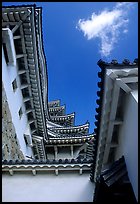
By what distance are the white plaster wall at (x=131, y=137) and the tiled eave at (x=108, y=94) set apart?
280mm

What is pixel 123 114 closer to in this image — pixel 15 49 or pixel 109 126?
pixel 109 126

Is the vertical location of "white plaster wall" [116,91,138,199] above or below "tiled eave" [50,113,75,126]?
above

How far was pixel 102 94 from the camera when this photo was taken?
675cm

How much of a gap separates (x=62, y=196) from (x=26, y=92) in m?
8.59

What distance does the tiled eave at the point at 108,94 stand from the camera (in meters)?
6.44

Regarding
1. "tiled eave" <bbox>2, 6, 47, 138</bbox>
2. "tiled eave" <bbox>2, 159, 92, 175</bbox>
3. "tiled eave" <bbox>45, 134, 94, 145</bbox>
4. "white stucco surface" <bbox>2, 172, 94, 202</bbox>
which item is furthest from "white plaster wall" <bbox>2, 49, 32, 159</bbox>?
"white stucco surface" <bbox>2, 172, 94, 202</bbox>

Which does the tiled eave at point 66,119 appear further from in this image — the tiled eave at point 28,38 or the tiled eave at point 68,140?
the tiled eave at point 28,38

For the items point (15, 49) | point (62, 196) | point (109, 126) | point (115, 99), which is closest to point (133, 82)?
point (115, 99)

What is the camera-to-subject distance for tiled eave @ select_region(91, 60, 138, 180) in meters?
6.44

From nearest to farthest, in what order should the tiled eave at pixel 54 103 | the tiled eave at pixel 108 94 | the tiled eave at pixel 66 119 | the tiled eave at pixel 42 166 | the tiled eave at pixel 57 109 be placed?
the tiled eave at pixel 108 94 → the tiled eave at pixel 42 166 → the tiled eave at pixel 66 119 → the tiled eave at pixel 57 109 → the tiled eave at pixel 54 103

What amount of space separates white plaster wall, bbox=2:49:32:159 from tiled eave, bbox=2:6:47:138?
694mm

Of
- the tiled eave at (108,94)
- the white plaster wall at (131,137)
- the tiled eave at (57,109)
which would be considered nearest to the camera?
the white plaster wall at (131,137)

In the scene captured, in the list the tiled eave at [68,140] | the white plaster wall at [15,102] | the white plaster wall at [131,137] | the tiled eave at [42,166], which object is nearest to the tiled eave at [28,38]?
the white plaster wall at [15,102]

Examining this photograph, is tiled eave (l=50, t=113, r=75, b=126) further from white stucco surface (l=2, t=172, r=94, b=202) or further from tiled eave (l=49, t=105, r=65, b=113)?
white stucco surface (l=2, t=172, r=94, b=202)
